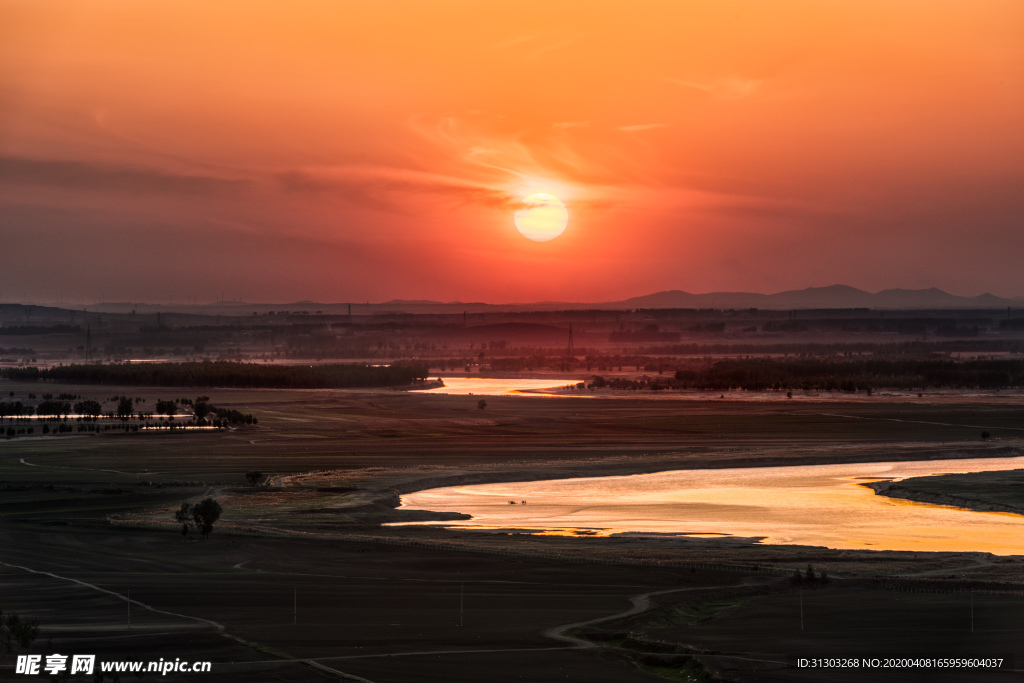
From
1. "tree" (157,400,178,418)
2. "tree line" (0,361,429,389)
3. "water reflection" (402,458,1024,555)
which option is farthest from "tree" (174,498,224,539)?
"tree line" (0,361,429,389)

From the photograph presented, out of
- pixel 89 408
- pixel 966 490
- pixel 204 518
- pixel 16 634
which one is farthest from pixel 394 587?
pixel 89 408

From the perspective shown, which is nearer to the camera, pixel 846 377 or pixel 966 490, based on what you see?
pixel 966 490

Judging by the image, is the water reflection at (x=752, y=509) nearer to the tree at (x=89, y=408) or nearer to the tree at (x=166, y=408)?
the tree at (x=166, y=408)

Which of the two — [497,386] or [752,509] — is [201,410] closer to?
[497,386]

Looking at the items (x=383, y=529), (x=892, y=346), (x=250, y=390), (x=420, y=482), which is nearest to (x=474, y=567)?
(x=383, y=529)

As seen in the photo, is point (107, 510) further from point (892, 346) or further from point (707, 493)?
point (892, 346)

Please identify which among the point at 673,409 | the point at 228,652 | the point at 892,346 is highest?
the point at 892,346
